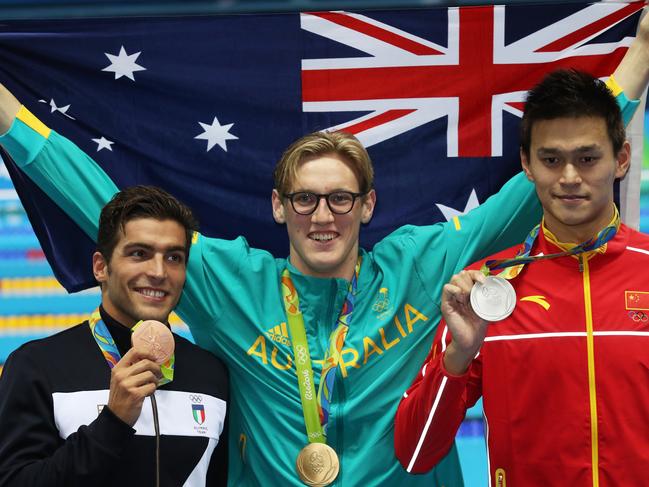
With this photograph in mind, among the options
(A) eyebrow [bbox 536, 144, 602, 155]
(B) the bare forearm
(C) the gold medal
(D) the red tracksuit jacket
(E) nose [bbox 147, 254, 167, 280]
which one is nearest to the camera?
(D) the red tracksuit jacket

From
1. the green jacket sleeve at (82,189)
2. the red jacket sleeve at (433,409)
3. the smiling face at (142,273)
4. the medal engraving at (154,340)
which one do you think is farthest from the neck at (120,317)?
the red jacket sleeve at (433,409)

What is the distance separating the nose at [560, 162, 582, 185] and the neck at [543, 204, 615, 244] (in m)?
0.14

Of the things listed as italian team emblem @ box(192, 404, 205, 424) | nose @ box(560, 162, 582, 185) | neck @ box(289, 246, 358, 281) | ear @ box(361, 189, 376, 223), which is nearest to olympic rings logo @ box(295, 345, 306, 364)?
neck @ box(289, 246, 358, 281)

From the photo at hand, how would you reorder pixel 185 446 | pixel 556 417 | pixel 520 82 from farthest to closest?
1. pixel 520 82
2. pixel 185 446
3. pixel 556 417

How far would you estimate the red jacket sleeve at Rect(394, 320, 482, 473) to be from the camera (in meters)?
2.46

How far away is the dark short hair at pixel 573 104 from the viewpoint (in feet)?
8.51

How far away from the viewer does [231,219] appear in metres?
3.62

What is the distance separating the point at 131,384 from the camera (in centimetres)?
233

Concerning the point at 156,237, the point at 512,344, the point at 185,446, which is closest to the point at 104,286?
the point at 156,237

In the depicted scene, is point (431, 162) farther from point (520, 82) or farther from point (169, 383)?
point (169, 383)

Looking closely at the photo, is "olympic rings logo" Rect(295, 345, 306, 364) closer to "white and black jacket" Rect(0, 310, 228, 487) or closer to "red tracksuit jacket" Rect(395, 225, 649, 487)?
"white and black jacket" Rect(0, 310, 228, 487)

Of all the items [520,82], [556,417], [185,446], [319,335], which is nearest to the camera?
[556,417]

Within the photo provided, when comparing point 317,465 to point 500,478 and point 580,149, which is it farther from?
point 580,149

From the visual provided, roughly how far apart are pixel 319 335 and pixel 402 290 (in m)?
0.31
